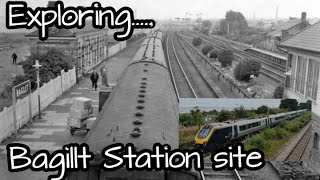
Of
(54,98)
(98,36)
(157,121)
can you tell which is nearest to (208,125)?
(157,121)

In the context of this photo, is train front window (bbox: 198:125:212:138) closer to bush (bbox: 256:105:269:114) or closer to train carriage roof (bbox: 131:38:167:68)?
bush (bbox: 256:105:269:114)

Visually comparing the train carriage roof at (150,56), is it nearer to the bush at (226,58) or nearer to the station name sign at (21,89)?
the station name sign at (21,89)

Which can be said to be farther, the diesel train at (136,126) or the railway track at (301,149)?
the railway track at (301,149)

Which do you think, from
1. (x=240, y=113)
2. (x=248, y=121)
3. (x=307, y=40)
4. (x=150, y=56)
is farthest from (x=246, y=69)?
(x=248, y=121)

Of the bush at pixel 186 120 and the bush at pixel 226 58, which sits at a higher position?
the bush at pixel 226 58

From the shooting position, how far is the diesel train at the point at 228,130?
10.6m

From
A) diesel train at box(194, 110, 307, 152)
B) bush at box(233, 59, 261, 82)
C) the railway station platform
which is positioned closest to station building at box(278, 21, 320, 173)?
diesel train at box(194, 110, 307, 152)

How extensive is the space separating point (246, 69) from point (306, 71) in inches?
400

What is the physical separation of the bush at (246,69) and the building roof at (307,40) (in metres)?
7.55

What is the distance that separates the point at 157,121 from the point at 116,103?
62.6 inches

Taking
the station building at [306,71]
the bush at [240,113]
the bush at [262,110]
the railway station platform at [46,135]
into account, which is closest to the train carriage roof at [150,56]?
the railway station platform at [46,135]

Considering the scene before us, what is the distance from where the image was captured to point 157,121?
23.8 feet

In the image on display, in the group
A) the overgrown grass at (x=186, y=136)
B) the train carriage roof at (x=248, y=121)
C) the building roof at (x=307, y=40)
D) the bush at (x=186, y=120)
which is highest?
the building roof at (x=307, y=40)

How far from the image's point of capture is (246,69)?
22.4 metres
